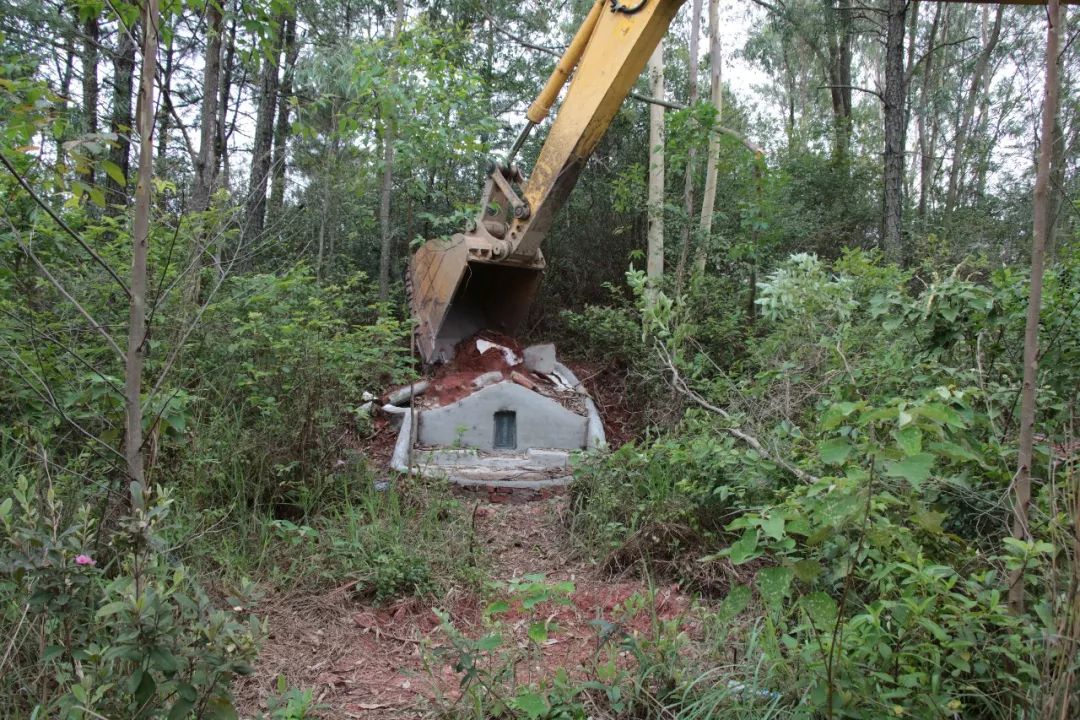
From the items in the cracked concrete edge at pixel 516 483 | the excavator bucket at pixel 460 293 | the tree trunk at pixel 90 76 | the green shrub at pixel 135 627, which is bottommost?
the cracked concrete edge at pixel 516 483

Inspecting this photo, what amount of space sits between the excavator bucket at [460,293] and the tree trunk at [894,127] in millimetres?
4723

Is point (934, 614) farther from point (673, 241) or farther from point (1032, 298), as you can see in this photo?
point (673, 241)

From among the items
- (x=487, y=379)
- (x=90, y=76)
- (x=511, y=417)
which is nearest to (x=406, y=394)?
(x=487, y=379)

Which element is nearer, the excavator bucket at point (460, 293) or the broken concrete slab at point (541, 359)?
the excavator bucket at point (460, 293)

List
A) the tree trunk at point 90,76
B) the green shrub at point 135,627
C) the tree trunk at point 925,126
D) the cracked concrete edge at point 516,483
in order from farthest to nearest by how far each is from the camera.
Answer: the tree trunk at point 925,126 < the tree trunk at point 90,76 < the cracked concrete edge at point 516,483 < the green shrub at point 135,627

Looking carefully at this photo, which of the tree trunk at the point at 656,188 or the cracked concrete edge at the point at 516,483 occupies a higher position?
the tree trunk at the point at 656,188

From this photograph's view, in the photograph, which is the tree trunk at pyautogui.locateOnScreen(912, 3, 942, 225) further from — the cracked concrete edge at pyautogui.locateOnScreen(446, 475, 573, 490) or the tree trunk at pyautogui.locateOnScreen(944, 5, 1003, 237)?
the cracked concrete edge at pyautogui.locateOnScreen(446, 475, 573, 490)

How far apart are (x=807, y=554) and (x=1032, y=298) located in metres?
1.22

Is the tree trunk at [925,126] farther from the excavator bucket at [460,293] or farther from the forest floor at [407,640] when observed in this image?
the forest floor at [407,640]

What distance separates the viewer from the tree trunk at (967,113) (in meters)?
17.0

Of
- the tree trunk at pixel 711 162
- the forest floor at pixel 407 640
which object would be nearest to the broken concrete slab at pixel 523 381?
the tree trunk at pixel 711 162

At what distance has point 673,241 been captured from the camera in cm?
993

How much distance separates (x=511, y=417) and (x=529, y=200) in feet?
6.19

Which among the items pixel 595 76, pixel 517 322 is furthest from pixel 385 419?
pixel 595 76
